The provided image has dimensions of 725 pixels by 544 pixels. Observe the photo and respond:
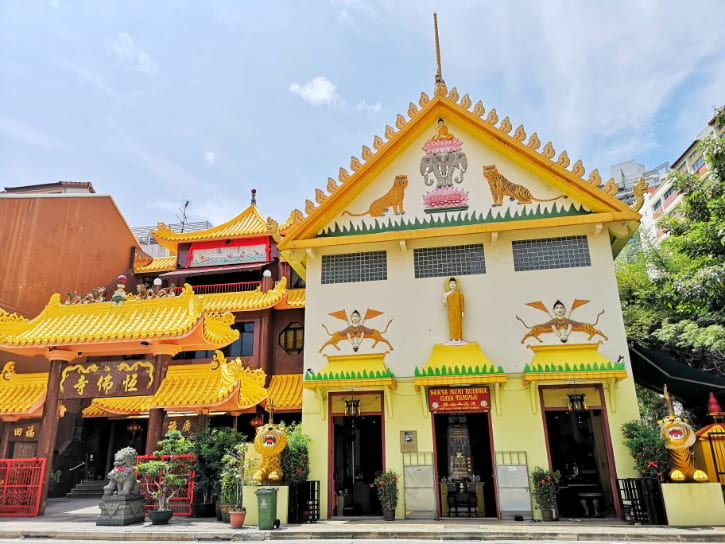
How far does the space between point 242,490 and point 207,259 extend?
1291 centimetres

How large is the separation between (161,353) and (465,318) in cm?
828

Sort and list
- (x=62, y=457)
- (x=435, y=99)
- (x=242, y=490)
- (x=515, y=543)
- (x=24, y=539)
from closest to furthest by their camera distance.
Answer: (x=515, y=543) < (x=24, y=539) < (x=242, y=490) < (x=435, y=99) < (x=62, y=457)

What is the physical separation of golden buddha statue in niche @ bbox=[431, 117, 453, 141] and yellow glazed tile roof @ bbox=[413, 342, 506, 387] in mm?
5879

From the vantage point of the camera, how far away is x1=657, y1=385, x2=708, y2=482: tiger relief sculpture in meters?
9.81

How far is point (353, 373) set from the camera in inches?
485

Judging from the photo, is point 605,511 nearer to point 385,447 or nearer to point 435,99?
point 385,447

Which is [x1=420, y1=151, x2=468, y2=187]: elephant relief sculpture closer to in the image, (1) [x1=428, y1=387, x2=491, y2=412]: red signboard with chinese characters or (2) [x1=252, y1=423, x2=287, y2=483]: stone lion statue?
(1) [x1=428, y1=387, x2=491, y2=412]: red signboard with chinese characters

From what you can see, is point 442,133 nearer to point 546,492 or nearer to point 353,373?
point 353,373

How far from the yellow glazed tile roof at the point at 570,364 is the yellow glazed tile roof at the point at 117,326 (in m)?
8.67

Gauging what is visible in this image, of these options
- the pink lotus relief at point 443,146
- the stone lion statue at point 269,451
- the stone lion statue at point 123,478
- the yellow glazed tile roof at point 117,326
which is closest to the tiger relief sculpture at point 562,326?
the pink lotus relief at point 443,146

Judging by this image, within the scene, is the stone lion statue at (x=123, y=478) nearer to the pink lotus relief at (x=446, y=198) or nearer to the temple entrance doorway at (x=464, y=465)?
the temple entrance doorway at (x=464, y=465)

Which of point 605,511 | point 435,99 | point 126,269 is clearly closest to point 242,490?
point 605,511

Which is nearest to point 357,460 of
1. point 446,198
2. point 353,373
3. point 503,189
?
point 353,373

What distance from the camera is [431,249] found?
13.6 metres
